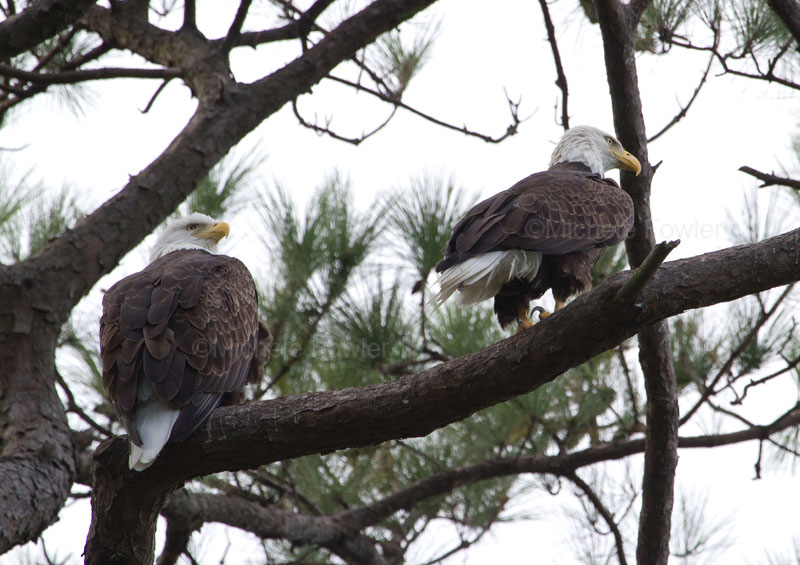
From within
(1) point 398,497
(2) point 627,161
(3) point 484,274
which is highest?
(2) point 627,161

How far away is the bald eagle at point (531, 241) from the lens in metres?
3.07

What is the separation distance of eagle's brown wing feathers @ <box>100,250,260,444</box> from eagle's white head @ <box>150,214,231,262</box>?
918 millimetres

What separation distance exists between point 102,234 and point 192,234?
0.62 m

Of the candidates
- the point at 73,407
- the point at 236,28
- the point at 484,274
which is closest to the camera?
the point at 484,274

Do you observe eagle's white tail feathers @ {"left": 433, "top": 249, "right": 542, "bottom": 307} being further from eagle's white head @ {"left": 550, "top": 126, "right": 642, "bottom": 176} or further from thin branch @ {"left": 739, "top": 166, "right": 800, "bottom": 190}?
eagle's white head @ {"left": 550, "top": 126, "right": 642, "bottom": 176}

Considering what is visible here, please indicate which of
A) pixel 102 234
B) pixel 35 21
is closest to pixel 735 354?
pixel 102 234

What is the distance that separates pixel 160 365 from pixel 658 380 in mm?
1683

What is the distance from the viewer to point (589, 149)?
4152 mm

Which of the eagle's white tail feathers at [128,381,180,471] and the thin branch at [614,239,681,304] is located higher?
the thin branch at [614,239,681,304]

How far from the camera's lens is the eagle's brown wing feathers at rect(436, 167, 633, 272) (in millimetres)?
3086

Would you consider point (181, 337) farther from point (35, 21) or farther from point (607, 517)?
point (607, 517)

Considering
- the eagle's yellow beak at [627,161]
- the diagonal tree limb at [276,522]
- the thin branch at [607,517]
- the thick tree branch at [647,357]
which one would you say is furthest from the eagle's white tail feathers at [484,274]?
the diagonal tree limb at [276,522]

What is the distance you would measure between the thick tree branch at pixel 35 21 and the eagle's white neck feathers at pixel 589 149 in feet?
6.97

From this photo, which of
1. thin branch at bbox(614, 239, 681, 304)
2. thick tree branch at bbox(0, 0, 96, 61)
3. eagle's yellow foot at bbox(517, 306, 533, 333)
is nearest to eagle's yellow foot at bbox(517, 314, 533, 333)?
eagle's yellow foot at bbox(517, 306, 533, 333)
